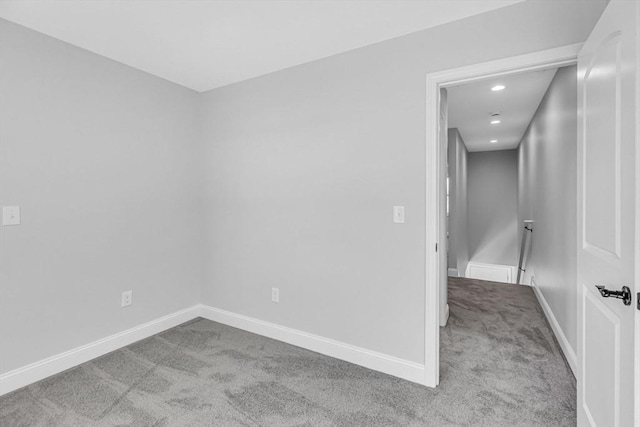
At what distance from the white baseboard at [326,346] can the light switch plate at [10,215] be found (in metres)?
1.78

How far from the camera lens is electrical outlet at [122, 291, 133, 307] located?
271 centimetres

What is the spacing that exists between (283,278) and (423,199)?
1.42 meters

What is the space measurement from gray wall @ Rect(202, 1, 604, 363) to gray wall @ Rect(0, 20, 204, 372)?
42 centimetres

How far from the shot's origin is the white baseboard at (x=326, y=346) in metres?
2.21

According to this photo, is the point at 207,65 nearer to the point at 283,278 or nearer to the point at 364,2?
the point at 364,2

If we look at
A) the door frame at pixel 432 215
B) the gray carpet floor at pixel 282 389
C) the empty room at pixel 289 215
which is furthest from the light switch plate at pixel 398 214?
the gray carpet floor at pixel 282 389

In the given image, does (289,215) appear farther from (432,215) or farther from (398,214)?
(432,215)

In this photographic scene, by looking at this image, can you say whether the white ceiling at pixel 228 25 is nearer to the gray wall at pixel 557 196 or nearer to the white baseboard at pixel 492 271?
the gray wall at pixel 557 196

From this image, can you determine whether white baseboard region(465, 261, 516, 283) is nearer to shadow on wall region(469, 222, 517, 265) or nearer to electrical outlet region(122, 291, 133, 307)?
shadow on wall region(469, 222, 517, 265)

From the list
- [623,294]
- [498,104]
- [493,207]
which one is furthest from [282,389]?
[493,207]

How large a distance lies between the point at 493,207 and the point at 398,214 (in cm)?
643

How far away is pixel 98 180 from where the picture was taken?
2518 mm

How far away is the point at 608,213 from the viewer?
127cm

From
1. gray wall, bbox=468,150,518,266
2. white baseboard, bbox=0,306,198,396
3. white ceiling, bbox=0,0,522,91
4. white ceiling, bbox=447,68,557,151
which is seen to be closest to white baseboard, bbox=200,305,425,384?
white baseboard, bbox=0,306,198,396
